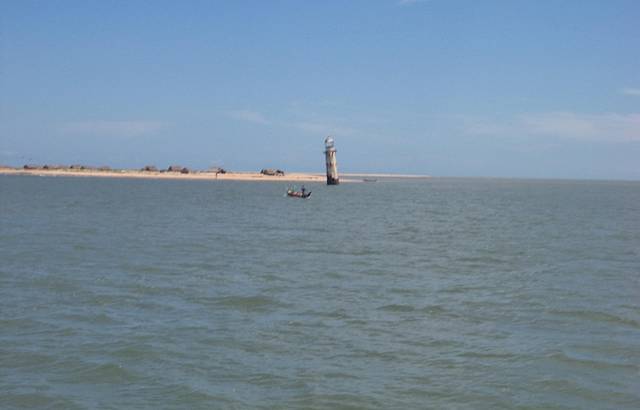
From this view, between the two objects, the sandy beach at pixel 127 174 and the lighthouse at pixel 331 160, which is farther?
the sandy beach at pixel 127 174

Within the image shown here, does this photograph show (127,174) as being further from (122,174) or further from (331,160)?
(331,160)

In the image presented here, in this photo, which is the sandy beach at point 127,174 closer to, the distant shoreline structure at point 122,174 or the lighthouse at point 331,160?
the distant shoreline structure at point 122,174

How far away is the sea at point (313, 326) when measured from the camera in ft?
35.5

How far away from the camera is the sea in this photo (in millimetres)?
10820

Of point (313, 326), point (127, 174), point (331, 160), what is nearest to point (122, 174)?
point (127, 174)

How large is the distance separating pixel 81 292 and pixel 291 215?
116ft

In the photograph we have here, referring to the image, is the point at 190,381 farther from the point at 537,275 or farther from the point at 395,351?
the point at 537,275

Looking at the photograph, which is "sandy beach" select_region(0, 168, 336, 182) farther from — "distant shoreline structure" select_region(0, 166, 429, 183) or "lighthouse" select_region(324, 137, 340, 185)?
"lighthouse" select_region(324, 137, 340, 185)

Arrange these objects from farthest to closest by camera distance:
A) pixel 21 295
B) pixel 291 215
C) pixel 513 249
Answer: pixel 291 215, pixel 513 249, pixel 21 295

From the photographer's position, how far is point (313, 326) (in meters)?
14.9

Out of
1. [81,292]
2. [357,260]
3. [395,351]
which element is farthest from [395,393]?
[357,260]

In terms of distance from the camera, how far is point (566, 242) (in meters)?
34.8

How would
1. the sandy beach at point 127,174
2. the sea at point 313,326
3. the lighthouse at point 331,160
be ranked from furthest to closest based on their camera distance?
the sandy beach at point 127,174, the lighthouse at point 331,160, the sea at point 313,326

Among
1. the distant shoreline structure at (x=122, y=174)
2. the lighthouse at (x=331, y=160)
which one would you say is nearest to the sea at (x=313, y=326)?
the lighthouse at (x=331, y=160)
